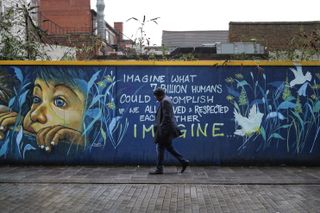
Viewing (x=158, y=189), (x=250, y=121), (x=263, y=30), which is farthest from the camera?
(x=263, y=30)

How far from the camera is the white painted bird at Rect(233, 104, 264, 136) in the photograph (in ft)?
34.6

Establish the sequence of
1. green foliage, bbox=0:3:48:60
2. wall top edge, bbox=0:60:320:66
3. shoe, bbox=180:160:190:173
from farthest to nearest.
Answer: green foliage, bbox=0:3:48:60 → wall top edge, bbox=0:60:320:66 → shoe, bbox=180:160:190:173

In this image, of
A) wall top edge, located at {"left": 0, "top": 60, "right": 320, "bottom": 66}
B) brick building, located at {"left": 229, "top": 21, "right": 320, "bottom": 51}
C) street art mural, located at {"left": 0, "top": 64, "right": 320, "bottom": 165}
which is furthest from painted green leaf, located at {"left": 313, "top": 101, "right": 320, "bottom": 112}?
brick building, located at {"left": 229, "top": 21, "right": 320, "bottom": 51}

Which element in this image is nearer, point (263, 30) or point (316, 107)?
point (316, 107)

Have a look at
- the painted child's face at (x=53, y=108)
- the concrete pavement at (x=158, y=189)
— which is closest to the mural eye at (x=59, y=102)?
the painted child's face at (x=53, y=108)

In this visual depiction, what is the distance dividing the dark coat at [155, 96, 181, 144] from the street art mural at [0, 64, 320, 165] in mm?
1007

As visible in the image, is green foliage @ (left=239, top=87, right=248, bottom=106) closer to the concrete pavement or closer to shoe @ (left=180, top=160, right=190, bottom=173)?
the concrete pavement

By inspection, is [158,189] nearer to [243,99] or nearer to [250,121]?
[250,121]

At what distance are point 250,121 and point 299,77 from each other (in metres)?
1.42

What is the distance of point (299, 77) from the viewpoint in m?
10.5

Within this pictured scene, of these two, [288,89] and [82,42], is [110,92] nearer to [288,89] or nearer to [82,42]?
[82,42]

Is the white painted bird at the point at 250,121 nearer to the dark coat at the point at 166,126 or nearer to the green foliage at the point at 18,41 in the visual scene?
the dark coat at the point at 166,126

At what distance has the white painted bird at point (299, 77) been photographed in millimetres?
10539

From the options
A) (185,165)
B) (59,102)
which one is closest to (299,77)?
(185,165)
